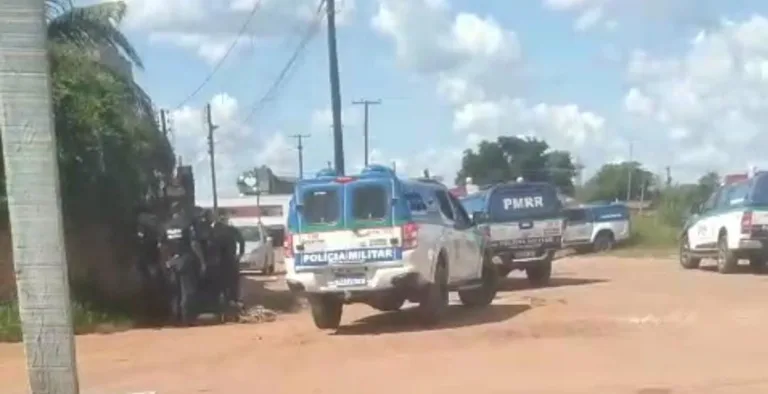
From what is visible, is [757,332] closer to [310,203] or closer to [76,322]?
[310,203]

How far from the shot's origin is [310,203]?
60.8 ft

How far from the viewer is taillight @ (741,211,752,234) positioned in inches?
1048

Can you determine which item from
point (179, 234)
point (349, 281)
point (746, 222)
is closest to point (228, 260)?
point (179, 234)

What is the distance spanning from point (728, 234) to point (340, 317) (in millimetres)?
11381

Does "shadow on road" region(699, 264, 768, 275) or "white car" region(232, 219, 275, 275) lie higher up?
"shadow on road" region(699, 264, 768, 275)

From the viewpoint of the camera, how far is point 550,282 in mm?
28438

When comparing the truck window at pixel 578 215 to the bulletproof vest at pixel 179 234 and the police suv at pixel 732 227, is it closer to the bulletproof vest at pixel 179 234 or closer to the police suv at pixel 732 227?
the police suv at pixel 732 227

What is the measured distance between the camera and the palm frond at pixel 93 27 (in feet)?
75.4

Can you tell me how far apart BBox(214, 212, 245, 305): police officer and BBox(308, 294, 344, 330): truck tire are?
3709 millimetres

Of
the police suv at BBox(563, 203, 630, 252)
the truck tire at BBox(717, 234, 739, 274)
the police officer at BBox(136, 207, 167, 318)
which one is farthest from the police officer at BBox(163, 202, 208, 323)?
the police suv at BBox(563, 203, 630, 252)

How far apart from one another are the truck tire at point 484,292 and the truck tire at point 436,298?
94.4 inches

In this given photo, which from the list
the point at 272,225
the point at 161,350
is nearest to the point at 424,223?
the point at 161,350

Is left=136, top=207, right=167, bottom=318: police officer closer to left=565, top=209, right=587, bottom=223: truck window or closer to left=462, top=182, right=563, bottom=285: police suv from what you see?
left=462, top=182, right=563, bottom=285: police suv

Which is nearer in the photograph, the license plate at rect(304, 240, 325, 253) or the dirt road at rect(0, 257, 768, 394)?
the dirt road at rect(0, 257, 768, 394)
